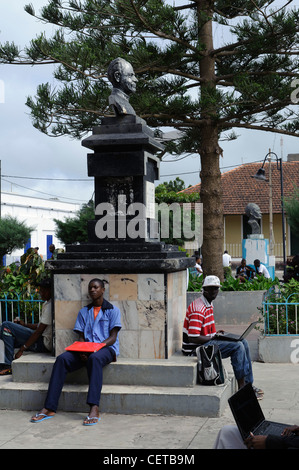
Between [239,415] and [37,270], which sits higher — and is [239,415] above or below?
below

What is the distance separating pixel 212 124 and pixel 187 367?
8219 millimetres

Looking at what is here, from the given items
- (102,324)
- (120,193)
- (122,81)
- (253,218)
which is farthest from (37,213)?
(102,324)

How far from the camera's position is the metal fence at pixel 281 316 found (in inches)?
351

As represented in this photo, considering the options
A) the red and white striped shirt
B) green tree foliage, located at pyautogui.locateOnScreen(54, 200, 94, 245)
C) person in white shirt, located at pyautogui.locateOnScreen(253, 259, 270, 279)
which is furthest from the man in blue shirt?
green tree foliage, located at pyautogui.locateOnScreen(54, 200, 94, 245)

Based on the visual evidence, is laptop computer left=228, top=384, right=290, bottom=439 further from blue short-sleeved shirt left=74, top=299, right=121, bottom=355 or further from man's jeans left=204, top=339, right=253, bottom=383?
blue short-sleeved shirt left=74, top=299, right=121, bottom=355

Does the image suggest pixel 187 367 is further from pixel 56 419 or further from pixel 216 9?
pixel 216 9

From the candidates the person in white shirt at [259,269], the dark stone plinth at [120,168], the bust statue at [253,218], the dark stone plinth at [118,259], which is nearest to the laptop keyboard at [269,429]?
the dark stone plinth at [118,259]

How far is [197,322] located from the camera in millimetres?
6680

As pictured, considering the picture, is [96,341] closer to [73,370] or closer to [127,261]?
[73,370]

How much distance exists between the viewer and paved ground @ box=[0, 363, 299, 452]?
5309mm

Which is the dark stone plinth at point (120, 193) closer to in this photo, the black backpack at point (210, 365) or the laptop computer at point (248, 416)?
the black backpack at point (210, 365)

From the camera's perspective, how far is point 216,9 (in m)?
13.3

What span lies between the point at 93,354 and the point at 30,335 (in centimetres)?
147
